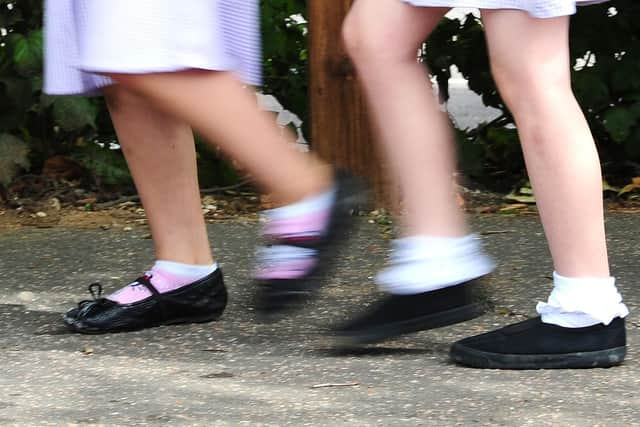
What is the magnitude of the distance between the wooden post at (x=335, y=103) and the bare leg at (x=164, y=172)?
1.18 metres

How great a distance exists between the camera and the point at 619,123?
4543 millimetres

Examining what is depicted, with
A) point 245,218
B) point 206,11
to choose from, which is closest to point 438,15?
point 206,11

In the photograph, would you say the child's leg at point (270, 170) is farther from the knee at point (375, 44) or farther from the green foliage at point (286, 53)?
the green foliage at point (286, 53)

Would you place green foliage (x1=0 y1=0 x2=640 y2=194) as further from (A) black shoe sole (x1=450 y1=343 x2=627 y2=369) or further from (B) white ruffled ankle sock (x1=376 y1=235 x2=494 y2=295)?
(A) black shoe sole (x1=450 y1=343 x2=627 y2=369)

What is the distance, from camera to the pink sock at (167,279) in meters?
3.07

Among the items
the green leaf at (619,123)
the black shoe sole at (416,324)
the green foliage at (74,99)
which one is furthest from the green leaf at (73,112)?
the black shoe sole at (416,324)

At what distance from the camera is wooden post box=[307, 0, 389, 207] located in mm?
4180

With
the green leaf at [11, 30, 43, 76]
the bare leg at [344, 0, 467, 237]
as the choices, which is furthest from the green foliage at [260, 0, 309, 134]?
the bare leg at [344, 0, 467, 237]

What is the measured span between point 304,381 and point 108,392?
38 centimetres

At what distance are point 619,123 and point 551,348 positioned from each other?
2.08m

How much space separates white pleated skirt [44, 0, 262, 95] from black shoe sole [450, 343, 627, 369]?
0.76 meters

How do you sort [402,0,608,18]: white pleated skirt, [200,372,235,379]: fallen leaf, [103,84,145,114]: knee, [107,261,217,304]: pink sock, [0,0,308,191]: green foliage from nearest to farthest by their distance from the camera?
[402,0,608,18]: white pleated skirt, [200,372,235,379]: fallen leaf, [103,84,145,114]: knee, [107,261,217,304]: pink sock, [0,0,308,191]: green foliage

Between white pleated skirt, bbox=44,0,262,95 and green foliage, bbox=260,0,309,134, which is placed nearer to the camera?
white pleated skirt, bbox=44,0,262,95

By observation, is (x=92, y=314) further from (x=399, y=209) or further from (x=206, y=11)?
(x=399, y=209)
